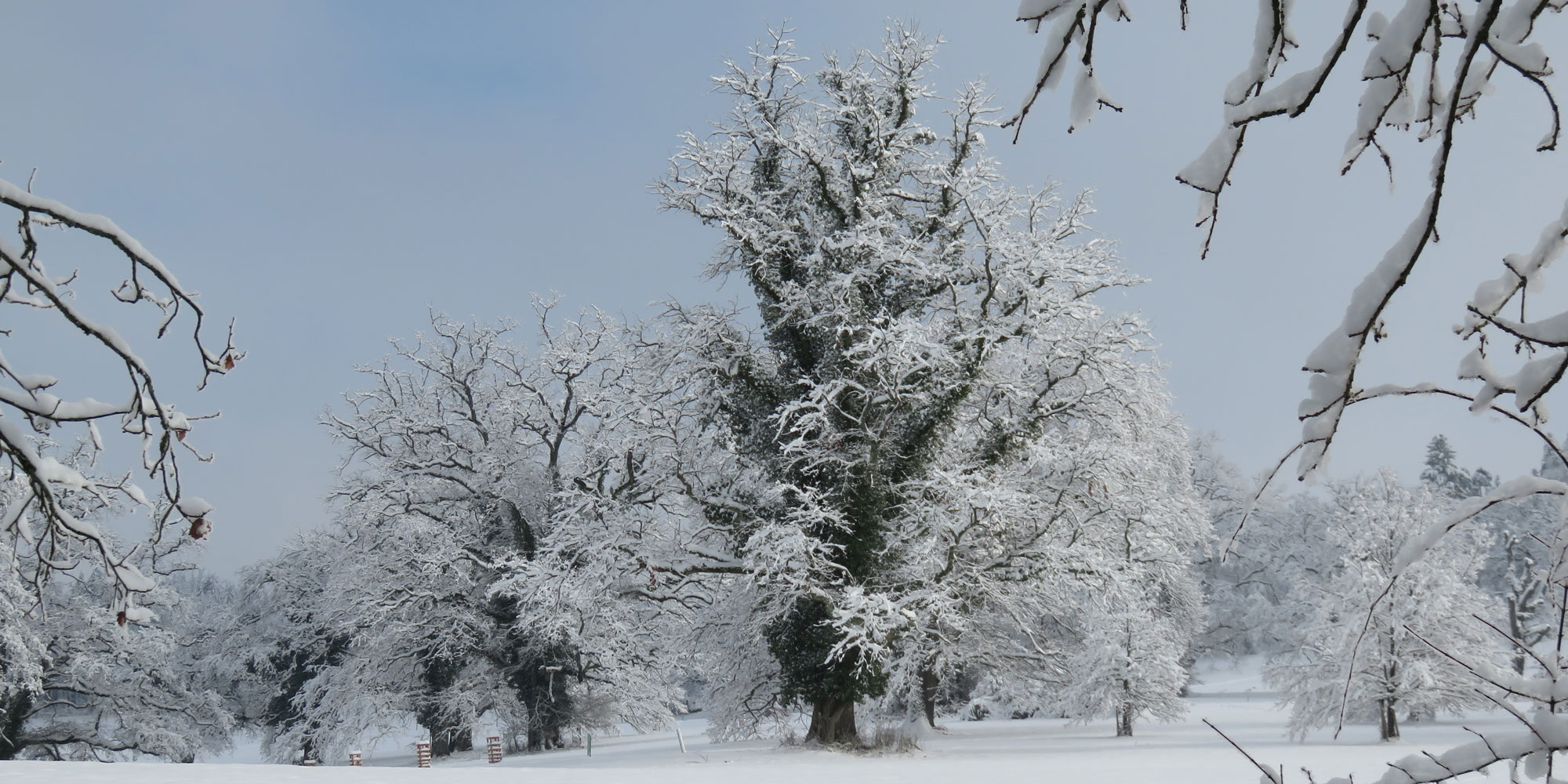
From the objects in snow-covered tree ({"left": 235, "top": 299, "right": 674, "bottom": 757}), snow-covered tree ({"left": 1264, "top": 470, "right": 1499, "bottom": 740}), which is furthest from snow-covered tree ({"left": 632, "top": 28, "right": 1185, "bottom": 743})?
snow-covered tree ({"left": 235, "top": 299, "right": 674, "bottom": 757})

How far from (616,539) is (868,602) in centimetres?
384

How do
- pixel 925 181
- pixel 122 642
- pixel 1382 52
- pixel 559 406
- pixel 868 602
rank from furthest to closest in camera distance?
pixel 559 406, pixel 122 642, pixel 925 181, pixel 868 602, pixel 1382 52

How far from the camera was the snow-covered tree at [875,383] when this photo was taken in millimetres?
13211

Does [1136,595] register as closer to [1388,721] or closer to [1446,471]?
[1388,721]

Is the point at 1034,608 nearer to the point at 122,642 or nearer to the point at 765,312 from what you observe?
the point at 765,312

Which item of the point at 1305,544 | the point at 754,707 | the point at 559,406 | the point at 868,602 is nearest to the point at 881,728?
the point at 754,707

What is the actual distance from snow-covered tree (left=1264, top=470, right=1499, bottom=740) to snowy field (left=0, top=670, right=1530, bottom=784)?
0.64m

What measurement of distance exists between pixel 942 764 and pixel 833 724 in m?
2.81

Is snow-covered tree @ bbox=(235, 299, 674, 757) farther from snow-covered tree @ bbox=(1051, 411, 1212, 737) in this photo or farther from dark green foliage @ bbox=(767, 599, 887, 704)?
snow-covered tree @ bbox=(1051, 411, 1212, 737)

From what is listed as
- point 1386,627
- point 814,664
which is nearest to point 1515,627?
point 1386,627

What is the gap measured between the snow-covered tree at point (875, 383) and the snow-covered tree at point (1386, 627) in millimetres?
4685

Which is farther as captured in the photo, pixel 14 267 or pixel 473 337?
pixel 473 337

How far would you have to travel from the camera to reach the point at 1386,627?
15609mm

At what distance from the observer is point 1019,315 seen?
45.0 ft
